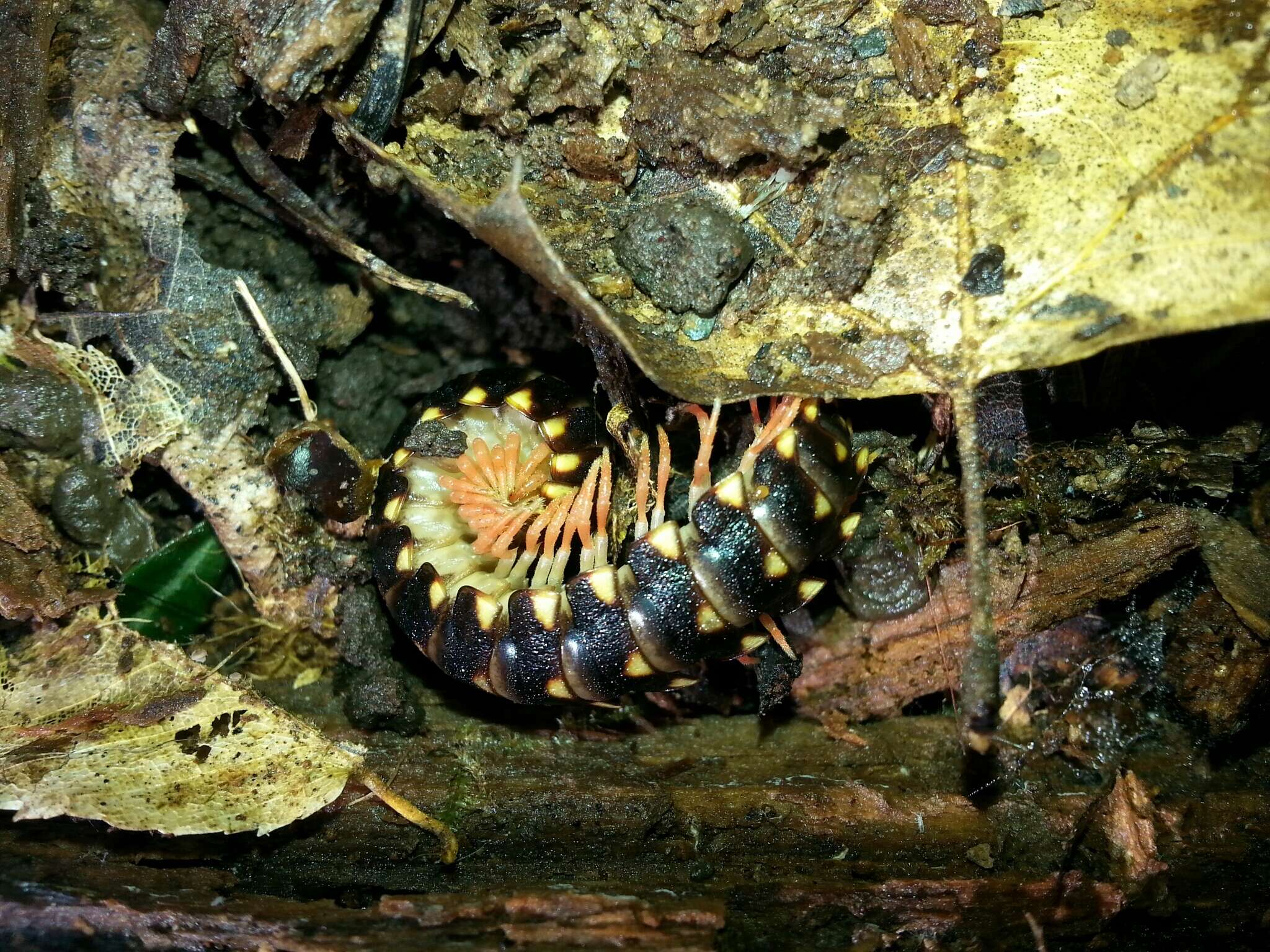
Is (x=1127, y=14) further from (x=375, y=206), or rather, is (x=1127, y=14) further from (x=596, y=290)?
(x=375, y=206)

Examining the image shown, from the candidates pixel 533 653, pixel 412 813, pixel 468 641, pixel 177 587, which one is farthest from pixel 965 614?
pixel 177 587

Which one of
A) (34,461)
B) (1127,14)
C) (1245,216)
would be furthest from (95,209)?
(1245,216)

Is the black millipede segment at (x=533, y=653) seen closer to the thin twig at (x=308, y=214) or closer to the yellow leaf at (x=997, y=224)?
the yellow leaf at (x=997, y=224)

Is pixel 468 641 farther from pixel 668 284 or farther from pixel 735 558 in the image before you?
pixel 668 284

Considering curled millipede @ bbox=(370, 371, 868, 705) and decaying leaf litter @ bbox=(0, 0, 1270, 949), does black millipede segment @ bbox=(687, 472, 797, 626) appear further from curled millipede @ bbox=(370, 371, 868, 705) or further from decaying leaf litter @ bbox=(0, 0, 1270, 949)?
decaying leaf litter @ bbox=(0, 0, 1270, 949)

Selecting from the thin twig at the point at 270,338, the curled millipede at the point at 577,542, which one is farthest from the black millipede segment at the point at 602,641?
the thin twig at the point at 270,338

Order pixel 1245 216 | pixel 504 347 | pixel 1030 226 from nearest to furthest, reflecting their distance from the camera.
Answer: pixel 1245 216, pixel 1030 226, pixel 504 347

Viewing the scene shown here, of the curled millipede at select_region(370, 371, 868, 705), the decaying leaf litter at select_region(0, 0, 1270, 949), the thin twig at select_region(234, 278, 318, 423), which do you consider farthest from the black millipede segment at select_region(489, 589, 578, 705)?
the thin twig at select_region(234, 278, 318, 423)
